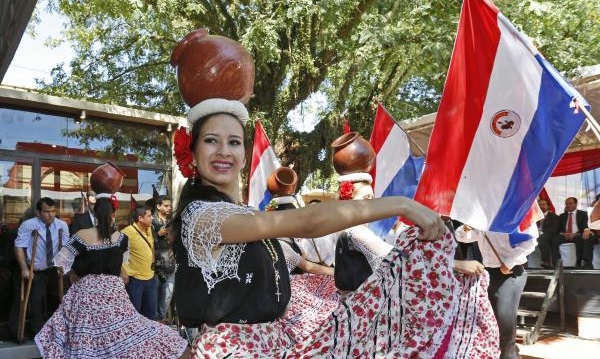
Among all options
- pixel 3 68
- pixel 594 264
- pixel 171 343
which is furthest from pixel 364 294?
pixel 594 264

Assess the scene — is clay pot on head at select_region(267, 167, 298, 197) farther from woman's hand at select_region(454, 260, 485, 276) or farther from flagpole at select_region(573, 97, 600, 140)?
flagpole at select_region(573, 97, 600, 140)

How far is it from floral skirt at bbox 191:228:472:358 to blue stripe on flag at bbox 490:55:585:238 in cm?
158

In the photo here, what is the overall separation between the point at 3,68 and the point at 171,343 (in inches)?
111

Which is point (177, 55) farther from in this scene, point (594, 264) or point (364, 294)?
point (594, 264)

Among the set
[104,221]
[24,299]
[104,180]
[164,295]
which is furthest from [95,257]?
[164,295]

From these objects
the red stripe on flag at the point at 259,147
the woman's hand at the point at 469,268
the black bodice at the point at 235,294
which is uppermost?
the red stripe on flag at the point at 259,147

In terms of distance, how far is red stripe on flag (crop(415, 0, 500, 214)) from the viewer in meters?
3.80

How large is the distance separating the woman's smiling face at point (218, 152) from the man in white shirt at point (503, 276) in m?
2.81

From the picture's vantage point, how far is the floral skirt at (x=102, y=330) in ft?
17.1

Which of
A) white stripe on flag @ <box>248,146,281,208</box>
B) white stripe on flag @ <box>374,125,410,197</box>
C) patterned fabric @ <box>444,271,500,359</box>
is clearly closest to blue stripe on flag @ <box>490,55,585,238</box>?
patterned fabric @ <box>444,271,500,359</box>

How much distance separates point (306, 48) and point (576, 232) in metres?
5.74

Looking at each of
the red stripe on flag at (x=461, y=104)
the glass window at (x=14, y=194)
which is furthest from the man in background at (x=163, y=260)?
the red stripe on flag at (x=461, y=104)

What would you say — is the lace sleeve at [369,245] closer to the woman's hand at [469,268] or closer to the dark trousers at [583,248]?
the woman's hand at [469,268]

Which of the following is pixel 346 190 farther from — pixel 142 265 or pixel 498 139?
pixel 142 265
